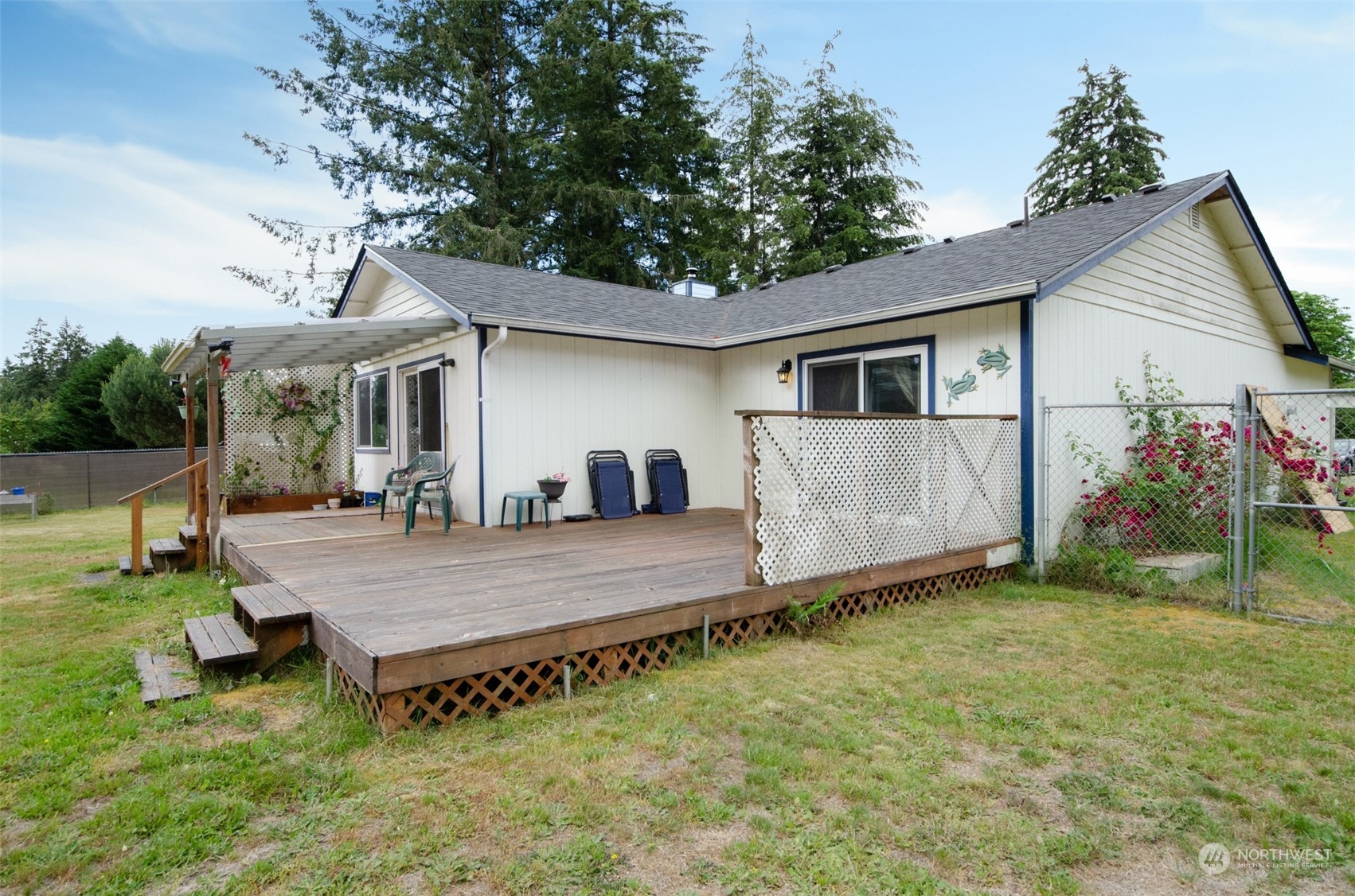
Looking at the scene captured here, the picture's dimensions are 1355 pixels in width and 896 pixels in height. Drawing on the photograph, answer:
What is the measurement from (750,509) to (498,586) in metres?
1.58

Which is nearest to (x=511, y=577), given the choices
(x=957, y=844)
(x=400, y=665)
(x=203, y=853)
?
(x=400, y=665)

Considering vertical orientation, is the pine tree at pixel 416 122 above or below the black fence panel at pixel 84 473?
above

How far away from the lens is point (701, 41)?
18.6 metres

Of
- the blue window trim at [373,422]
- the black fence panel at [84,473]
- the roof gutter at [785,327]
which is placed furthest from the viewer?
the black fence panel at [84,473]

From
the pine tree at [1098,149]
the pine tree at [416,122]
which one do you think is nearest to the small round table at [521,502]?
the pine tree at [416,122]

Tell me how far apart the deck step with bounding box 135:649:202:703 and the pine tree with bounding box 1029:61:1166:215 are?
22669 millimetres

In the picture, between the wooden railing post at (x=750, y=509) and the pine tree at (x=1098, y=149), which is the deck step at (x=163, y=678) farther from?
the pine tree at (x=1098, y=149)

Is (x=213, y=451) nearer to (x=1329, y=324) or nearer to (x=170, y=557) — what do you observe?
(x=170, y=557)

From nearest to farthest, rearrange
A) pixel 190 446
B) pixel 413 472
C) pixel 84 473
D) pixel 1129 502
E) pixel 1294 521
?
pixel 1129 502 → pixel 190 446 → pixel 413 472 → pixel 1294 521 → pixel 84 473

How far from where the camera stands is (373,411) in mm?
9852

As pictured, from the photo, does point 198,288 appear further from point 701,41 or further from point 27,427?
point 701,41

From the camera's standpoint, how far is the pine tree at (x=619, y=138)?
57.1 feet

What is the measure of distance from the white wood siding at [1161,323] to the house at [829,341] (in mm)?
27

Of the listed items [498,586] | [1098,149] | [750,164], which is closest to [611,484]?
[498,586]
